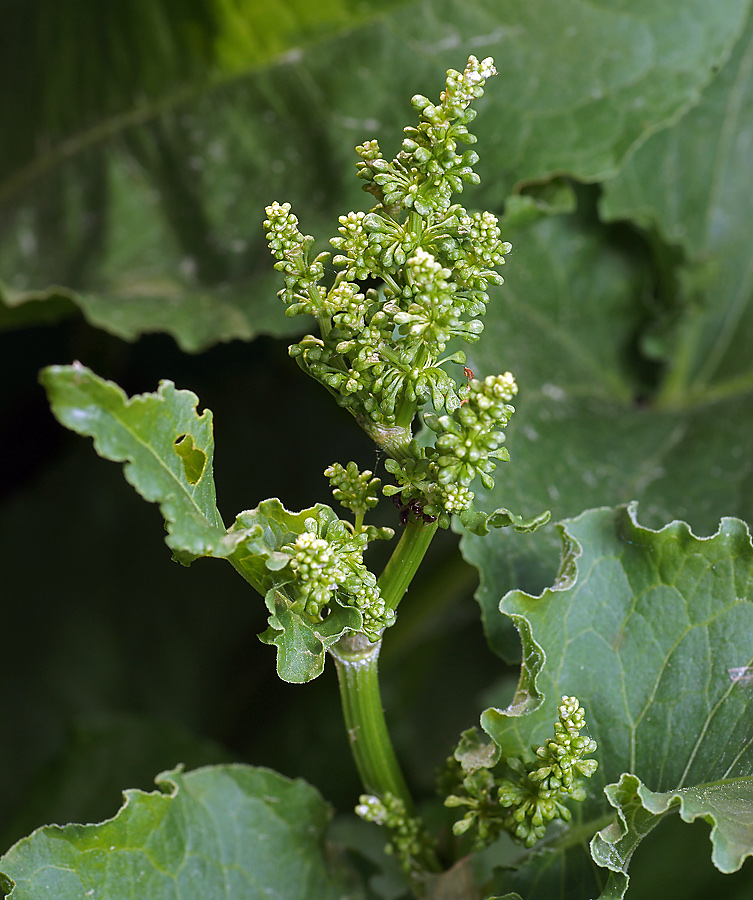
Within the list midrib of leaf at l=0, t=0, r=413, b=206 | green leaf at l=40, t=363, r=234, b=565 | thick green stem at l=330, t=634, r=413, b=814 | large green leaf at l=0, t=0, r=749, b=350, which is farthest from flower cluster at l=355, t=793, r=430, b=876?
midrib of leaf at l=0, t=0, r=413, b=206

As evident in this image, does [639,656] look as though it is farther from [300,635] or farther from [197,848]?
[197,848]

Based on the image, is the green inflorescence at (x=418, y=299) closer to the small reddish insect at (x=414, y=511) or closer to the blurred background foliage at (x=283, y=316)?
the small reddish insect at (x=414, y=511)

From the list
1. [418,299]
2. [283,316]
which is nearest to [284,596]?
[418,299]

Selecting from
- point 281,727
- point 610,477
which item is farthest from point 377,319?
point 281,727

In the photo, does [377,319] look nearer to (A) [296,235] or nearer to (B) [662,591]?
(A) [296,235]

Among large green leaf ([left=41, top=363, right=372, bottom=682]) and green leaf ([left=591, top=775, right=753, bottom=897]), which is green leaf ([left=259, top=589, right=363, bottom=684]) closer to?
large green leaf ([left=41, top=363, right=372, bottom=682])

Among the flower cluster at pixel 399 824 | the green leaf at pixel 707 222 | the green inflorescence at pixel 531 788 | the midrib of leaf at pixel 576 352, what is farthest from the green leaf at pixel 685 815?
the green leaf at pixel 707 222
